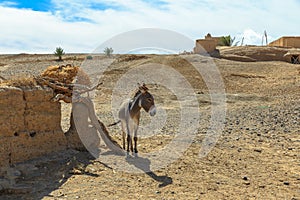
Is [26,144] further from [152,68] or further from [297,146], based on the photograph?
[152,68]

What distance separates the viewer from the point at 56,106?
8.05 metres

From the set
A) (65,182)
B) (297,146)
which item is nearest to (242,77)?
(297,146)

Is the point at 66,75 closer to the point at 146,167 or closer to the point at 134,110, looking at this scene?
the point at 134,110

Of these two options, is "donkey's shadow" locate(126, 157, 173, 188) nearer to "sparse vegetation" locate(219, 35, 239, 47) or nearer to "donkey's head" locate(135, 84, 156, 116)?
"donkey's head" locate(135, 84, 156, 116)

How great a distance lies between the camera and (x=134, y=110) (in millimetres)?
8266

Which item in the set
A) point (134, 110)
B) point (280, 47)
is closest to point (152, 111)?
point (134, 110)

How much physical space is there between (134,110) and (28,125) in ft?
7.28

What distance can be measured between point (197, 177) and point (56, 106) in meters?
3.29

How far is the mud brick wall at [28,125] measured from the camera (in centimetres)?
711

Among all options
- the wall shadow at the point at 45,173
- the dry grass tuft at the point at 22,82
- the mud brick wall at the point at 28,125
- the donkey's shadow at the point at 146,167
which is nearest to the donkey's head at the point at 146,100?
the donkey's shadow at the point at 146,167

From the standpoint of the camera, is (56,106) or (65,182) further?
(56,106)

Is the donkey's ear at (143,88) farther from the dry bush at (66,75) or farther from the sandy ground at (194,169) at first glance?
the dry bush at (66,75)

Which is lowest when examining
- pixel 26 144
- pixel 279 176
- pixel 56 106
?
pixel 279 176

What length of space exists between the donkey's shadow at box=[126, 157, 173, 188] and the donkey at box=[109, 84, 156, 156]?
394 mm
